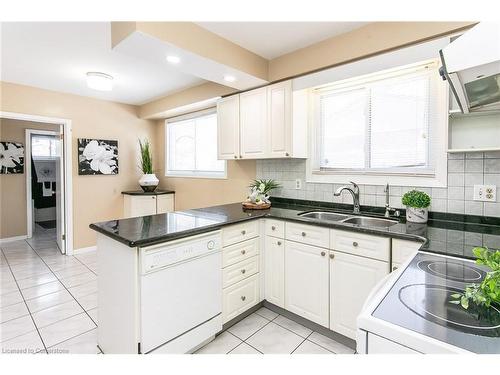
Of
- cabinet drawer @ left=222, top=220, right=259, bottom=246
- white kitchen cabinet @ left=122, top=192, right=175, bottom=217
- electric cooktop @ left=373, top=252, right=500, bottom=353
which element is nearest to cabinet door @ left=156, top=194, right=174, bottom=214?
white kitchen cabinet @ left=122, top=192, right=175, bottom=217

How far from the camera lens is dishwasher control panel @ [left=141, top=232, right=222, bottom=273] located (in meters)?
1.57

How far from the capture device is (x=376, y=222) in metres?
2.27

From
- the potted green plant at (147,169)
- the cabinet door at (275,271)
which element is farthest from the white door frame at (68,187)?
the cabinet door at (275,271)

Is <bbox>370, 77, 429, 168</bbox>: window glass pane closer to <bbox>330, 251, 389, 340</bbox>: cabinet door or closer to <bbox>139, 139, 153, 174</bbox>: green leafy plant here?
<bbox>330, 251, 389, 340</bbox>: cabinet door

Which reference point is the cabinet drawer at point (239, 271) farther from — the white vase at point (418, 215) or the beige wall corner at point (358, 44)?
the beige wall corner at point (358, 44)

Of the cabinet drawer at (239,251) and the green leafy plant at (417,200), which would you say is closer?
the green leafy plant at (417,200)

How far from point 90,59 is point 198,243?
2342mm

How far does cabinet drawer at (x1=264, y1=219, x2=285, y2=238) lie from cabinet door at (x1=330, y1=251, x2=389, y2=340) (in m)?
0.47

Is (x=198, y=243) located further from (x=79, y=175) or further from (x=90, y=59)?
(x=79, y=175)

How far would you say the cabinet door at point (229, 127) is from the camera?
3105 mm

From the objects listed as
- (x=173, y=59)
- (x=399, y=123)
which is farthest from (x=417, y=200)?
(x=173, y=59)

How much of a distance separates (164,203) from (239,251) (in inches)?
101

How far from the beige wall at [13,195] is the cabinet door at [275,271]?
16.6 ft

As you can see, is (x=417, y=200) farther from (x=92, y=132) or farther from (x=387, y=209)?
(x=92, y=132)
